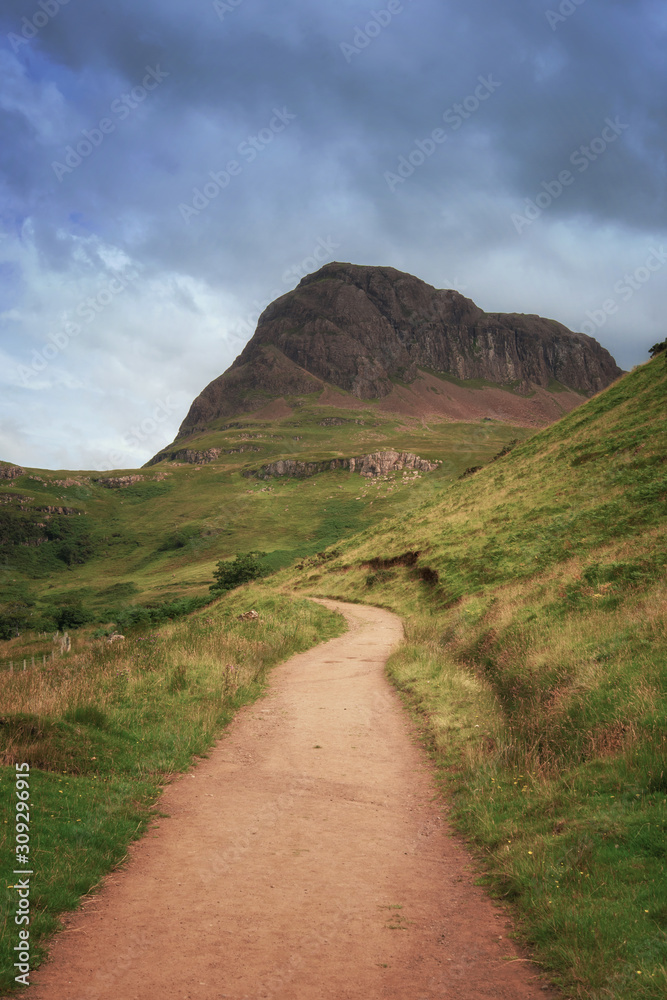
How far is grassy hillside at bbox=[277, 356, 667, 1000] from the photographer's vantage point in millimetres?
4984

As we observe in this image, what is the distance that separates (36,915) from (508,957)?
14.3 feet

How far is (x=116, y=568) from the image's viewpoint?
134250mm

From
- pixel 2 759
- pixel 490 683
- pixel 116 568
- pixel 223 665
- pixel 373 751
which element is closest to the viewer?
pixel 2 759

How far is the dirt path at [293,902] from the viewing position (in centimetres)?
457

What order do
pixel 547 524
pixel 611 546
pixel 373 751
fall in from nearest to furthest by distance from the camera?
1. pixel 373 751
2. pixel 611 546
3. pixel 547 524

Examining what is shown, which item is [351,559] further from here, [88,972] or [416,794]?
[88,972]

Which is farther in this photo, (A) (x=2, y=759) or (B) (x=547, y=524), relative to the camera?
(B) (x=547, y=524)

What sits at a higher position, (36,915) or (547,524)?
(547,524)

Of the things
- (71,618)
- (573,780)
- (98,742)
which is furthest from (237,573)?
(573,780)

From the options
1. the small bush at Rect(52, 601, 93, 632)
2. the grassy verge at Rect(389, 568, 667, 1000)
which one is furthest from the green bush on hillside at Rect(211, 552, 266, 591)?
the grassy verge at Rect(389, 568, 667, 1000)

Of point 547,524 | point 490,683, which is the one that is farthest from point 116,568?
point 490,683

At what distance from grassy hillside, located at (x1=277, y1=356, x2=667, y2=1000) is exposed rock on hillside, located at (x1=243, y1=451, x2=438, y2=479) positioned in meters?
143

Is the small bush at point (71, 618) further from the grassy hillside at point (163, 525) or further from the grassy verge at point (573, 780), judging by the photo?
the grassy verge at point (573, 780)

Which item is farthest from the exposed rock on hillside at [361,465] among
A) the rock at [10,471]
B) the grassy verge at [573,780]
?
the grassy verge at [573,780]
